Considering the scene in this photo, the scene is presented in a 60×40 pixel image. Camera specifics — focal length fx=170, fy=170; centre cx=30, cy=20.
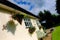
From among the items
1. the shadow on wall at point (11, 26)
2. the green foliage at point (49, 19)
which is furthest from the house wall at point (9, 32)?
the green foliage at point (49, 19)

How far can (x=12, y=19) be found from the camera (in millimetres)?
11719

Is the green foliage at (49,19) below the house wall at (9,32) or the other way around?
the other way around

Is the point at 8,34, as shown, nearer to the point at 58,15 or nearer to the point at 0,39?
the point at 0,39

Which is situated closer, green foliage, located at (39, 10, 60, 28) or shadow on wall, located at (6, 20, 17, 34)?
shadow on wall, located at (6, 20, 17, 34)

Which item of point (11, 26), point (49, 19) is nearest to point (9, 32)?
point (11, 26)

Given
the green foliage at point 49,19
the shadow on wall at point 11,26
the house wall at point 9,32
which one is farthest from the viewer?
the green foliage at point 49,19

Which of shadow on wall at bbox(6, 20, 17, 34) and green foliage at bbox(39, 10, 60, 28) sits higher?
green foliage at bbox(39, 10, 60, 28)

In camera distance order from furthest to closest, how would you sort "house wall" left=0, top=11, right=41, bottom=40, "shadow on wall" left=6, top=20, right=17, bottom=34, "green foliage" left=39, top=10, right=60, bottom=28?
"green foliage" left=39, top=10, right=60, bottom=28 → "shadow on wall" left=6, top=20, right=17, bottom=34 → "house wall" left=0, top=11, right=41, bottom=40

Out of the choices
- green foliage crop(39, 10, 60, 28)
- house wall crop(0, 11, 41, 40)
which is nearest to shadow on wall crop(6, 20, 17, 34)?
house wall crop(0, 11, 41, 40)

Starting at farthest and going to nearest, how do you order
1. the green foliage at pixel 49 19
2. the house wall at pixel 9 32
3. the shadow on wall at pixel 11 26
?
1. the green foliage at pixel 49 19
2. the shadow on wall at pixel 11 26
3. the house wall at pixel 9 32

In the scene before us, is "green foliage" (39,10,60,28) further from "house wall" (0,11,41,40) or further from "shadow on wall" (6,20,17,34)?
"shadow on wall" (6,20,17,34)

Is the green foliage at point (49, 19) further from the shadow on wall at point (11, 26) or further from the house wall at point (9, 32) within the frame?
the shadow on wall at point (11, 26)

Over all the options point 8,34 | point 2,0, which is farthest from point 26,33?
point 2,0

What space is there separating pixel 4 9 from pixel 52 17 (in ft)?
157
